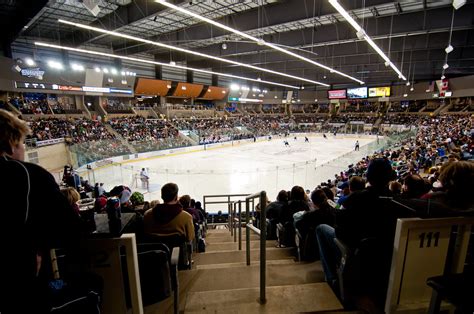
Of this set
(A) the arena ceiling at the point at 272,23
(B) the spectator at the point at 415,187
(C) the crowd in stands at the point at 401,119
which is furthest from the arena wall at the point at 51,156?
(C) the crowd in stands at the point at 401,119

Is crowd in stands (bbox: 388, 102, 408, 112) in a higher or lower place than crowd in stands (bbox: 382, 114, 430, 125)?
higher

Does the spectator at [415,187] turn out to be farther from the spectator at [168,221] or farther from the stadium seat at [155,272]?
the stadium seat at [155,272]

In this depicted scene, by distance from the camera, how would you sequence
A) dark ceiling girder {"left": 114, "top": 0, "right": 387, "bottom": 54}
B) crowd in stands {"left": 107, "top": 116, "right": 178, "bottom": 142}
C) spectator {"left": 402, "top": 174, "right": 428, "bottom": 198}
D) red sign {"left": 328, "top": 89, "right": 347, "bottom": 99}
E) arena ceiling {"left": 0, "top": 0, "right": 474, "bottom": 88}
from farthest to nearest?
red sign {"left": 328, "top": 89, "right": 347, "bottom": 99}
crowd in stands {"left": 107, "top": 116, "right": 178, "bottom": 142}
arena ceiling {"left": 0, "top": 0, "right": 474, "bottom": 88}
dark ceiling girder {"left": 114, "top": 0, "right": 387, "bottom": 54}
spectator {"left": 402, "top": 174, "right": 428, "bottom": 198}

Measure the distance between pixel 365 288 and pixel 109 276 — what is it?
2106 millimetres

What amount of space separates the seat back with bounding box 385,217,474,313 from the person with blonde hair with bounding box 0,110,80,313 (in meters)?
2.15

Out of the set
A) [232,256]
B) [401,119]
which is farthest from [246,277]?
[401,119]

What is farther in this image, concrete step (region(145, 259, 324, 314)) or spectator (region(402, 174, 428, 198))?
spectator (region(402, 174, 428, 198))

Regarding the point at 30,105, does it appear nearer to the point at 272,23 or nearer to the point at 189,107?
the point at 189,107

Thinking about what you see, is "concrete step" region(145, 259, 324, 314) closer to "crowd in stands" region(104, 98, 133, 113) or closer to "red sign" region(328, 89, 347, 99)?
"crowd in stands" region(104, 98, 133, 113)

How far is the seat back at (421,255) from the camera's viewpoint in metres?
1.79

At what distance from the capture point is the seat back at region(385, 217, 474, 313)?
179 cm

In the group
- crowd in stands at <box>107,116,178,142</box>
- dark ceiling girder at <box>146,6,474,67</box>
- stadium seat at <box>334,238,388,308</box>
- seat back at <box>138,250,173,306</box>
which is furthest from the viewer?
crowd in stands at <box>107,116,178,142</box>

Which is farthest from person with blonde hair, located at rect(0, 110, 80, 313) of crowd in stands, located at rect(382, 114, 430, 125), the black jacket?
crowd in stands, located at rect(382, 114, 430, 125)

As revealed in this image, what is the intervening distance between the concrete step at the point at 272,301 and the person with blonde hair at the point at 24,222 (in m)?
1.28
